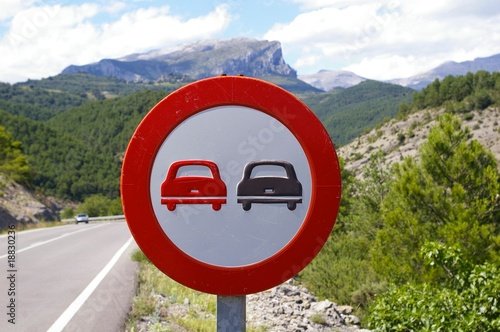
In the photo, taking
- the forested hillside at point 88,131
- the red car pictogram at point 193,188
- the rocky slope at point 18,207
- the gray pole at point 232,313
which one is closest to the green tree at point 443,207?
the gray pole at point 232,313

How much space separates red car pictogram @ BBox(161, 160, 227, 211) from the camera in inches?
82.4

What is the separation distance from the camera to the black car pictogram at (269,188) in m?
2.09

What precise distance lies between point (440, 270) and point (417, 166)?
269 centimetres

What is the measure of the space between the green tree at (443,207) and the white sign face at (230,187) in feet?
27.5

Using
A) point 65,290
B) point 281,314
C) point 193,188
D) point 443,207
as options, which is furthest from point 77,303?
point 443,207

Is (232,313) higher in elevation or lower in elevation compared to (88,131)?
lower

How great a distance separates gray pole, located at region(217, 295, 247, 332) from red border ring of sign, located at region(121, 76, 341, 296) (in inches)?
2.9

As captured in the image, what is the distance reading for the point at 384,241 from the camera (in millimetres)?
10734

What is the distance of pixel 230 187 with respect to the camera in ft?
6.95

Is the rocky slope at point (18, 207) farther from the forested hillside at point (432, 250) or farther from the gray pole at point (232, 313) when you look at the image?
the gray pole at point (232, 313)

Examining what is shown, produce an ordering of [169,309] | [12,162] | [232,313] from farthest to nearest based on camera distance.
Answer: [12,162] → [169,309] → [232,313]

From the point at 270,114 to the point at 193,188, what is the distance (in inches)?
16.0

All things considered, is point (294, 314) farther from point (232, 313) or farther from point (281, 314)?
point (232, 313)

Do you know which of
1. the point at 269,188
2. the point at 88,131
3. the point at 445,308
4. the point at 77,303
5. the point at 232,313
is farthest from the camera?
the point at 88,131
